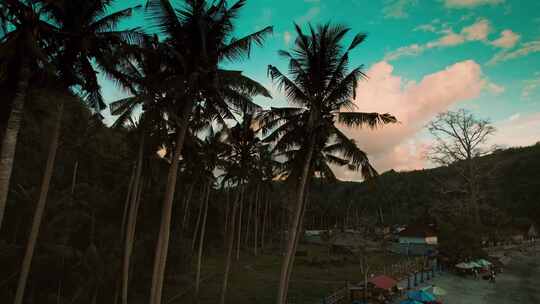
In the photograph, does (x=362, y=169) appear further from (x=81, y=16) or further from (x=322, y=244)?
(x=322, y=244)

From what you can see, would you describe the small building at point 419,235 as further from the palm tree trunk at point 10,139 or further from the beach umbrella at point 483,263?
the palm tree trunk at point 10,139

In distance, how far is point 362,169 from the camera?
12672mm

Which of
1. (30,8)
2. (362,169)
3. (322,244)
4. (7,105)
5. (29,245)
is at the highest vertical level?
(30,8)

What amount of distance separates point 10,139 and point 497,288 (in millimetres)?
31675

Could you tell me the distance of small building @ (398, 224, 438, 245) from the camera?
2093 inches

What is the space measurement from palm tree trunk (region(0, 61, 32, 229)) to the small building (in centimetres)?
5587

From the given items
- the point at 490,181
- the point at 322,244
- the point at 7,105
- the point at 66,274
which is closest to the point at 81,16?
the point at 7,105

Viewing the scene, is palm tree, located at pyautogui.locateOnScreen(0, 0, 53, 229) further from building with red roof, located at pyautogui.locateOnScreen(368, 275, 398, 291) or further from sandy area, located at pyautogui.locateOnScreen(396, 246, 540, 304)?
sandy area, located at pyautogui.locateOnScreen(396, 246, 540, 304)

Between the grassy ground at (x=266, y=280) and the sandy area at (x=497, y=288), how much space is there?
745 centimetres

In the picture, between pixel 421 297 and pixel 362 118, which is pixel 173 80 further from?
pixel 421 297

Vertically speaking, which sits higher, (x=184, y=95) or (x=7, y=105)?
(x=184, y=95)

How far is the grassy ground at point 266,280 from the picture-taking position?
23.8m

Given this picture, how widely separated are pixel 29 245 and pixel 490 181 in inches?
1424

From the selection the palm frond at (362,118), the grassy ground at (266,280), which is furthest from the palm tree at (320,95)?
the grassy ground at (266,280)
